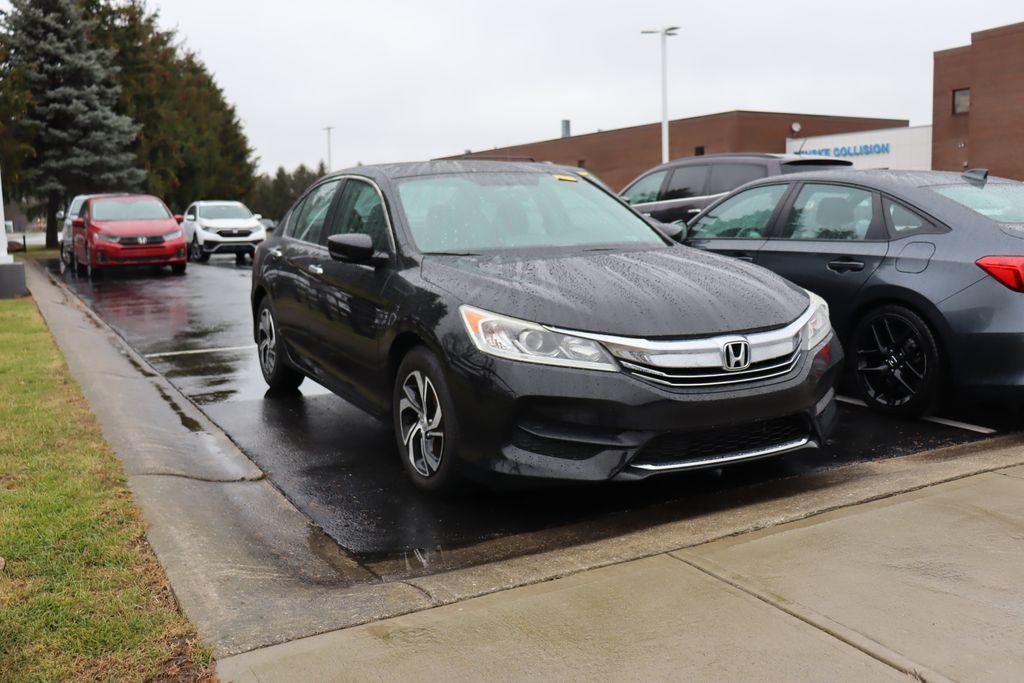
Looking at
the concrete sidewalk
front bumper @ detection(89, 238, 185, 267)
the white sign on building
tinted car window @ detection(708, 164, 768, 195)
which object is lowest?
the concrete sidewalk

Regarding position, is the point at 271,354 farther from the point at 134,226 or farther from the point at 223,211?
the point at 223,211

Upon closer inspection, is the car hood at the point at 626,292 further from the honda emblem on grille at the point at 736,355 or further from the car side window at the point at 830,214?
the car side window at the point at 830,214

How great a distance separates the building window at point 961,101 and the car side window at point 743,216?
3720 centimetres

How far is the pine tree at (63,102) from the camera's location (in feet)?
114

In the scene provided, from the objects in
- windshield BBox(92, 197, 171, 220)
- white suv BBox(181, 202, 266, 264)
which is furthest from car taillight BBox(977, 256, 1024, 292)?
white suv BBox(181, 202, 266, 264)

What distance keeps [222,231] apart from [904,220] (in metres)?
22.7

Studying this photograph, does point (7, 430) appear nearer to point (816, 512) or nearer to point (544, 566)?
point (544, 566)

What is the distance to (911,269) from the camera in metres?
6.18

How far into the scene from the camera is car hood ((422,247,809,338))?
14.6ft

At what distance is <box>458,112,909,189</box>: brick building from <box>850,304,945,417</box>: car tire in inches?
1415

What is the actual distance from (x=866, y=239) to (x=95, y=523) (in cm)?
485

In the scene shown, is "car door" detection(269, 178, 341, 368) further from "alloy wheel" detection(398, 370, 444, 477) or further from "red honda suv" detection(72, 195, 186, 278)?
"red honda suv" detection(72, 195, 186, 278)

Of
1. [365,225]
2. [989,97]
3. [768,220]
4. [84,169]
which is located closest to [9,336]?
[365,225]

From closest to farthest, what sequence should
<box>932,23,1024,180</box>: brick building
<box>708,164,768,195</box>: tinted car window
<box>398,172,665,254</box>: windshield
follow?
<box>398,172,665,254</box>: windshield → <box>708,164,768,195</box>: tinted car window → <box>932,23,1024,180</box>: brick building
